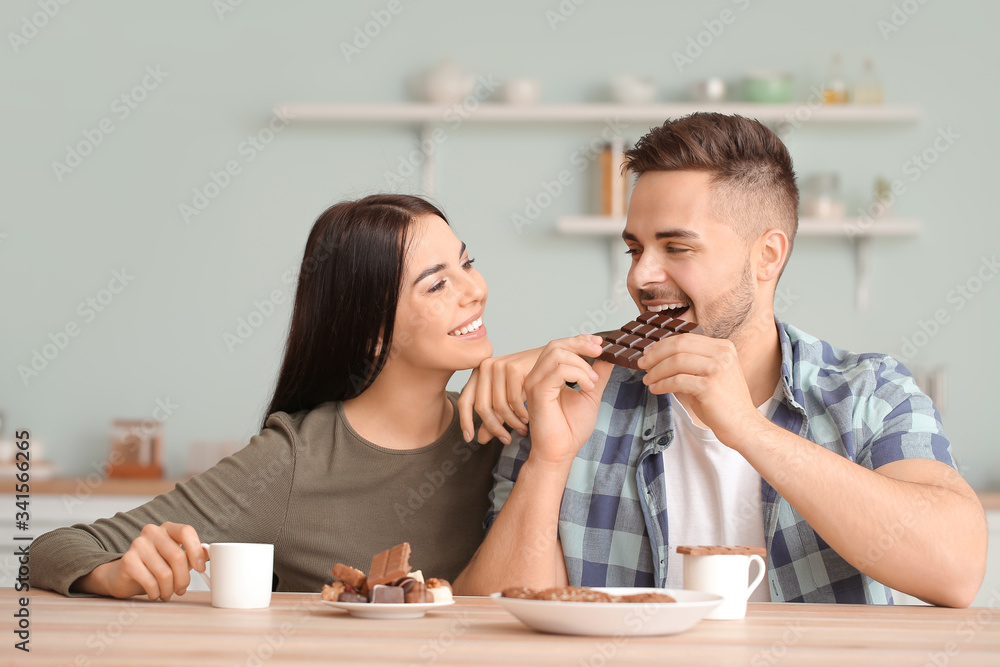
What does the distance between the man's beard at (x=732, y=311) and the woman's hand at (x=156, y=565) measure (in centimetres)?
109

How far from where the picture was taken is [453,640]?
3.51 ft

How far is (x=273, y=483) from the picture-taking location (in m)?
1.89

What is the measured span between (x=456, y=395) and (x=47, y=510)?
2145mm

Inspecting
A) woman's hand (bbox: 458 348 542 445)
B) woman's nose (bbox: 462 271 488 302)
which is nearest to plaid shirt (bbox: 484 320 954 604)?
woman's hand (bbox: 458 348 542 445)

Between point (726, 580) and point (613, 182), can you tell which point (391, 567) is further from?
point (613, 182)

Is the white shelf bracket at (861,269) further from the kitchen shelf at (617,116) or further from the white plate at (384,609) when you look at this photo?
the white plate at (384,609)

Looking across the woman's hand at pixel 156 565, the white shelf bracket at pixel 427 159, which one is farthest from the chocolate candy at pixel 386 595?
the white shelf bracket at pixel 427 159

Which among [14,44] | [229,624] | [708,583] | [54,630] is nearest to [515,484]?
[708,583]

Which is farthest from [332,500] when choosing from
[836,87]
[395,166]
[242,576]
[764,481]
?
[836,87]

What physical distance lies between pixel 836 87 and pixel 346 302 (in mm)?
2914

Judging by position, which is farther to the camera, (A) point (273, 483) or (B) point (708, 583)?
(A) point (273, 483)

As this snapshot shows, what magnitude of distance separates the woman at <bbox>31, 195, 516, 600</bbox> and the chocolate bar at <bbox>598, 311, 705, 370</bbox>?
0.30 metres

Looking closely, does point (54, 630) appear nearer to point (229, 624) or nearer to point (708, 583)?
point (229, 624)

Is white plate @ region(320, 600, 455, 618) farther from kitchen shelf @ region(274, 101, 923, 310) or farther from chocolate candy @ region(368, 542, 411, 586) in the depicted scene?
kitchen shelf @ region(274, 101, 923, 310)
